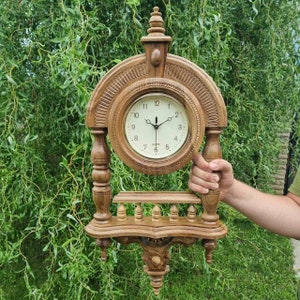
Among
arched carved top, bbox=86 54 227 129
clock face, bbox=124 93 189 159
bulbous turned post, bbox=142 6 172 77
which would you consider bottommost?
clock face, bbox=124 93 189 159

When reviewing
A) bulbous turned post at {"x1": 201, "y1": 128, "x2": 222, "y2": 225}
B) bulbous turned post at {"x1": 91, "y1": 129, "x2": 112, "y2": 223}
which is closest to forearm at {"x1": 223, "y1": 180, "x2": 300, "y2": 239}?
bulbous turned post at {"x1": 201, "y1": 128, "x2": 222, "y2": 225}

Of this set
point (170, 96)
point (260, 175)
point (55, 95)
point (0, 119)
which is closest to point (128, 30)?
point (55, 95)

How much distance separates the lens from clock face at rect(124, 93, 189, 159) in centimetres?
88

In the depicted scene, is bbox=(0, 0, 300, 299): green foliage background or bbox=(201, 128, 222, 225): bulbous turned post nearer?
bbox=(201, 128, 222, 225): bulbous turned post

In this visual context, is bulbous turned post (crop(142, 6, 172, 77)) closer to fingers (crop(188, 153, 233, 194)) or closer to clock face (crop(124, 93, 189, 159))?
clock face (crop(124, 93, 189, 159))

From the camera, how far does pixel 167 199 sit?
92 centimetres

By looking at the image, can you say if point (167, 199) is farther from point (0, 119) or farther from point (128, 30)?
point (0, 119)

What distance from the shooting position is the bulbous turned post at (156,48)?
2.80ft

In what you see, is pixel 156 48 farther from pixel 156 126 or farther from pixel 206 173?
pixel 206 173

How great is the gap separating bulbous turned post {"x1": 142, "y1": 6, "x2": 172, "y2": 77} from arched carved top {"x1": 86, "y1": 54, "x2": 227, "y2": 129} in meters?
0.01

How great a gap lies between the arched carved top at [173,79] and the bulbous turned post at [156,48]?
0.04 ft

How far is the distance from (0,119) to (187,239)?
31.9 inches

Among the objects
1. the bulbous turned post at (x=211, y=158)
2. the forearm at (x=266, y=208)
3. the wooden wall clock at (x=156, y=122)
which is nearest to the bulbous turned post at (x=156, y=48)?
the wooden wall clock at (x=156, y=122)

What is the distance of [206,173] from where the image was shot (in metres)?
0.89
